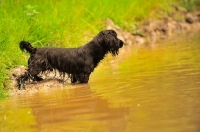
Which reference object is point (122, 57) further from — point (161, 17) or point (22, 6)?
point (161, 17)

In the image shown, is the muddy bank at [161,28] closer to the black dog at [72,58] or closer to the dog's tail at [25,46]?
the black dog at [72,58]

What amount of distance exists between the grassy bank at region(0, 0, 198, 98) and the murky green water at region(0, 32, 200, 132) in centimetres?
118

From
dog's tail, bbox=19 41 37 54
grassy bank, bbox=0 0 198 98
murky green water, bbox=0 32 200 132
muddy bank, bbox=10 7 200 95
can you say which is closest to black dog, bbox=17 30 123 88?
dog's tail, bbox=19 41 37 54

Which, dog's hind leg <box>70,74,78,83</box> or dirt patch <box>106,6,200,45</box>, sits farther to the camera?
dirt patch <box>106,6,200,45</box>

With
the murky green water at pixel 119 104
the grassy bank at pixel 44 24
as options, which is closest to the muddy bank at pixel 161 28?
the grassy bank at pixel 44 24

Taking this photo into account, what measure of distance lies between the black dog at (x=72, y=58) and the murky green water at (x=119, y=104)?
309mm

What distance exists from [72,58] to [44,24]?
6.77 ft

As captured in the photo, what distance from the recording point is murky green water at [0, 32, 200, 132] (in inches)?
187

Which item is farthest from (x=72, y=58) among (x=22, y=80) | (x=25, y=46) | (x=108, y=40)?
(x=22, y=80)

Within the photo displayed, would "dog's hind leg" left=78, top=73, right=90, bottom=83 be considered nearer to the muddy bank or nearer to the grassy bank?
the grassy bank

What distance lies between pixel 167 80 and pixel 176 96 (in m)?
1.46

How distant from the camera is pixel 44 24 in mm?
10117

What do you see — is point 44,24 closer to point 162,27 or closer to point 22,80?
point 22,80

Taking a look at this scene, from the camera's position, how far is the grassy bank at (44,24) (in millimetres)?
8516
